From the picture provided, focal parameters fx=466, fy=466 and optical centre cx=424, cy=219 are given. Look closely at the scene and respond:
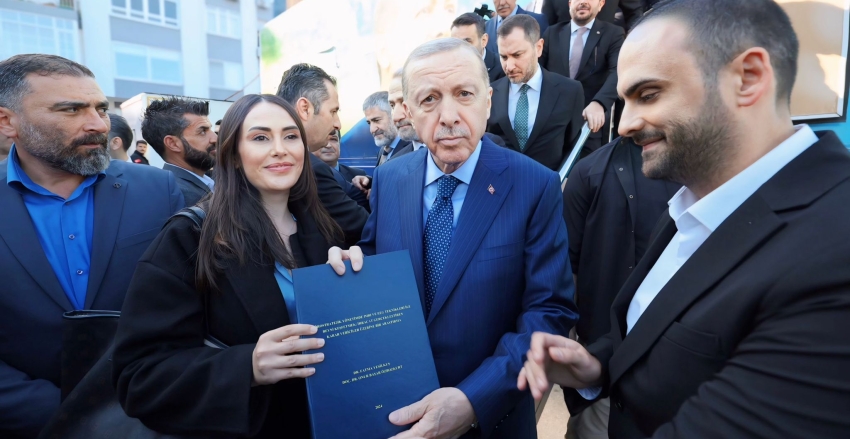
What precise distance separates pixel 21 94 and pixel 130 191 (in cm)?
80

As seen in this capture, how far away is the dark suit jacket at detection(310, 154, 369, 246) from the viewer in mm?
2490

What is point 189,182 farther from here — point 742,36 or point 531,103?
point 742,36

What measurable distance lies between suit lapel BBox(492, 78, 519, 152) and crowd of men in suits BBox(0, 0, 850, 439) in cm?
146

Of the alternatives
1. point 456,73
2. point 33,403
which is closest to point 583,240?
point 456,73

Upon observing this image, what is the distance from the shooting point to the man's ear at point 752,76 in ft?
4.01

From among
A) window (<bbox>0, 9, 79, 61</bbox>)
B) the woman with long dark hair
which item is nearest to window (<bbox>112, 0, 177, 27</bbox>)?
window (<bbox>0, 9, 79, 61</bbox>)

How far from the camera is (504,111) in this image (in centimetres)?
489

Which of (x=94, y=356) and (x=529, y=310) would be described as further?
(x=94, y=356)

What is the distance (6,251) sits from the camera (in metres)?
2.32

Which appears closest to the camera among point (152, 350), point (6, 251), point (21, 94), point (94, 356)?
point (152, 350)

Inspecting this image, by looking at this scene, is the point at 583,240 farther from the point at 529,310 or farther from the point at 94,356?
the point at 94,356

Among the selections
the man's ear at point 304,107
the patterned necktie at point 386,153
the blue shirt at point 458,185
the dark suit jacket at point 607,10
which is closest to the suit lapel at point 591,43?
the dark suit jacket at point 607,10

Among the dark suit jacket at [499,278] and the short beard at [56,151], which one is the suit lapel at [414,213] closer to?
the dark suit jacket at [499,278]

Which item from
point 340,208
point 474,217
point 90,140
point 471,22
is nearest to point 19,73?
point 90,140
